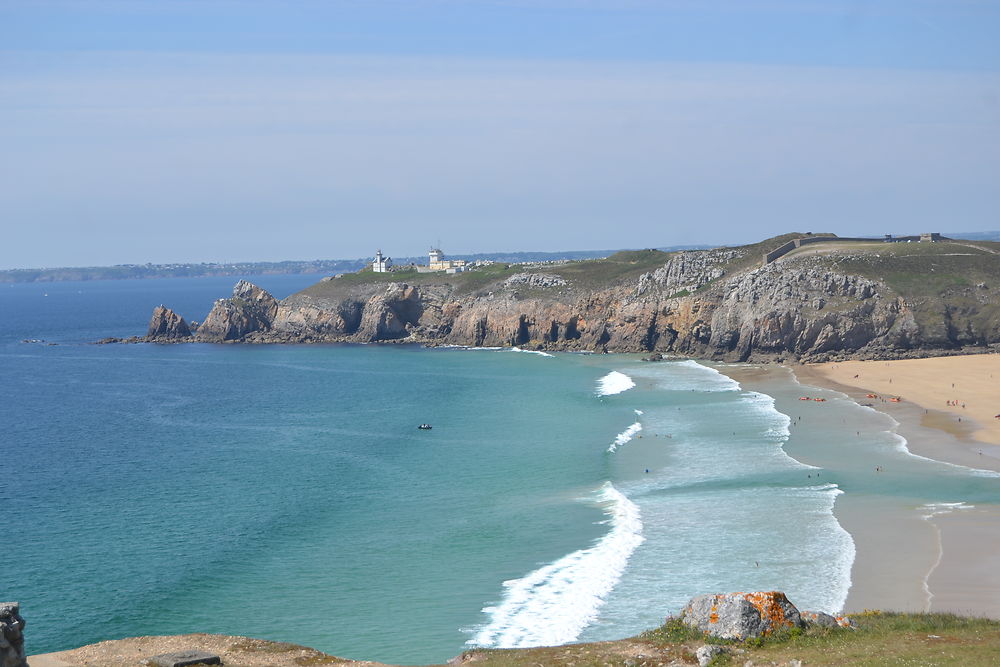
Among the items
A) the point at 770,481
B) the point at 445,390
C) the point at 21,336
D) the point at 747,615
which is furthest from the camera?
the point at 21,336

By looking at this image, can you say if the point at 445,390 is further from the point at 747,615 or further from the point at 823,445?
the point at 747,615

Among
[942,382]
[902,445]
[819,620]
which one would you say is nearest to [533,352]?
[942,382]

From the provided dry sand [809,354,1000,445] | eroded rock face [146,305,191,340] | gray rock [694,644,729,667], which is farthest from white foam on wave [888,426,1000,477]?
eroded rock face [146,305,191,340]

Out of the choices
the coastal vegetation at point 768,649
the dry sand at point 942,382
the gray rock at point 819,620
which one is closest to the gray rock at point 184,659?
the coastal vegetation at point 768,649

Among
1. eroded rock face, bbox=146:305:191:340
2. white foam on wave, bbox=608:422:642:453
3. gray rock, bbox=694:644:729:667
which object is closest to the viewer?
gray rock, bbox=694:644:729:667

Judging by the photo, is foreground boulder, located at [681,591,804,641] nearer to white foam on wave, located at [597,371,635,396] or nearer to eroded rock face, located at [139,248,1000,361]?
white foam on wave, located at [597,371,635,396]

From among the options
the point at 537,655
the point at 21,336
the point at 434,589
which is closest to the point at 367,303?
the point at 21,336

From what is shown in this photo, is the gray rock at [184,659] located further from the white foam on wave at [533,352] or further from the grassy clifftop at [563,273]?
the grassy clifftop at [563,273]
